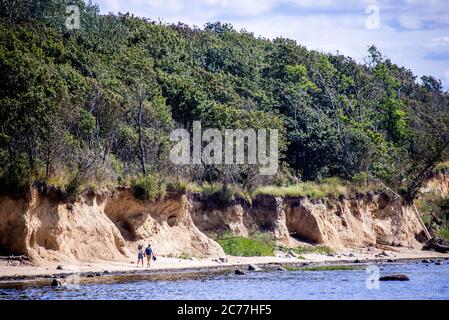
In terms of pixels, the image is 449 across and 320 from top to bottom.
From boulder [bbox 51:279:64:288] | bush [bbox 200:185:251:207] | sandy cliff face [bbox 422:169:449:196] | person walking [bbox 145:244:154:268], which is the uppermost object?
sandy cliff face [bbox 422:169:449:196]

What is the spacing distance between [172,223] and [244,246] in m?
5.73

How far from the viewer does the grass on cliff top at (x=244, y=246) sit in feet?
189

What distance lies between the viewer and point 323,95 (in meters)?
89.1

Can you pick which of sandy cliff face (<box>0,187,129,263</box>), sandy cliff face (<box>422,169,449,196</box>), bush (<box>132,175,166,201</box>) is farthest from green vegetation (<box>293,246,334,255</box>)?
sandy cliff face (<box>422,169,449,196</box>)

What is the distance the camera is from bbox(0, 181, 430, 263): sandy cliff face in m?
44.6

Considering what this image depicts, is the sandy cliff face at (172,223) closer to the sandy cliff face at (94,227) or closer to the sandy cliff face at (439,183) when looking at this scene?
the sandy cliff face at (94,227)

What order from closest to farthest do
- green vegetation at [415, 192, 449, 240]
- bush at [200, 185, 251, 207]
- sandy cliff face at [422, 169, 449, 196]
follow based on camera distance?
bush at [200, 185, 251, 207], green vegetation at [415, 192, 449, 240], sandy cliff face at [422, 169, 449, 196]

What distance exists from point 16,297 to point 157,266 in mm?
16397

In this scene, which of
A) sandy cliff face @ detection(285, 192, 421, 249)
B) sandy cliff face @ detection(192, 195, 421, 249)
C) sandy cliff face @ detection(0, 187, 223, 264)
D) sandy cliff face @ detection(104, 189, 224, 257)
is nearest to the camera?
sandy cliff face @ detection(0, 187, 223, 264)

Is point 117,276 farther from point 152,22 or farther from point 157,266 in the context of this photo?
point 152,22

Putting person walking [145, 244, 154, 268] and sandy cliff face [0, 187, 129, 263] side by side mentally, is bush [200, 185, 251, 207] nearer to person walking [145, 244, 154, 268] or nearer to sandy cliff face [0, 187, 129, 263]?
person walking [145, 244, 154, 268]

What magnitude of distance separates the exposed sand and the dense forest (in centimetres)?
448

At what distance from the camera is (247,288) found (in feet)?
131

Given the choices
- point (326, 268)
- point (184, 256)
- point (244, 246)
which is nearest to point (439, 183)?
point (244, 246)
